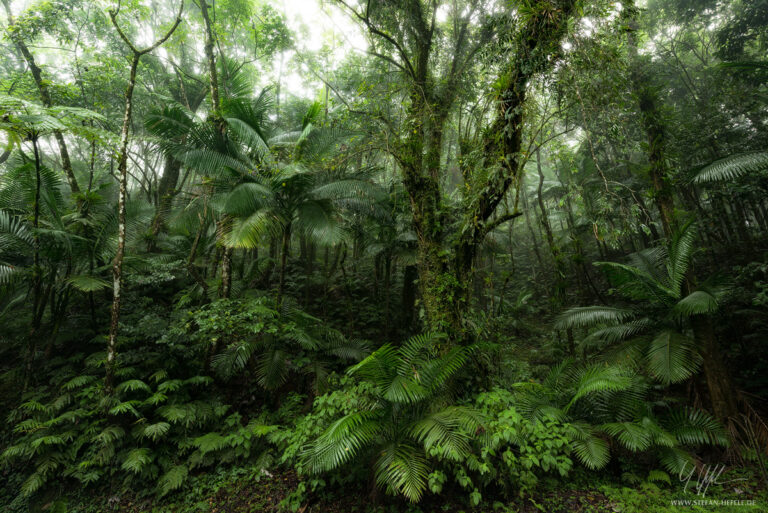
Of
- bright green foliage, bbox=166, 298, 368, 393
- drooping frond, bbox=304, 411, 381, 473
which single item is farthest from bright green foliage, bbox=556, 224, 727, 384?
bright green foliage, bbox=166, 298, 368, 393

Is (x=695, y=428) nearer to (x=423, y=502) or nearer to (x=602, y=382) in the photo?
(x=602, y=382)

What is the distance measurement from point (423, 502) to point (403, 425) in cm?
91

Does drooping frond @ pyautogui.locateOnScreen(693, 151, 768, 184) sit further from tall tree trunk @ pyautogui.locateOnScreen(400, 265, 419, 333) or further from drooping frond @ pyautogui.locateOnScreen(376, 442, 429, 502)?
drooping frond @ pyautogui.locateOnScreen(376, 442, 429, 502)

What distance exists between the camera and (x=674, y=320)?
18.1 ft

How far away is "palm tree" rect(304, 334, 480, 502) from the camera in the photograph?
347 centimetres

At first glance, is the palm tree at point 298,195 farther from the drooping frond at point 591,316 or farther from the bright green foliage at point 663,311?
the bright green foliage at point 663,311

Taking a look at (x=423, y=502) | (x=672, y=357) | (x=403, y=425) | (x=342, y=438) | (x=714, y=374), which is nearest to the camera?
(x=342, y=438)

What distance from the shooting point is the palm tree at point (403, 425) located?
3.47m

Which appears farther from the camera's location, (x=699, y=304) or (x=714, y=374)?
(x=714, y=374)

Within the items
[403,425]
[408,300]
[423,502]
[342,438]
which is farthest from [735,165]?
[342,438]

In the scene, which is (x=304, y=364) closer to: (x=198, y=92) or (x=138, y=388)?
(x=138, y=388)

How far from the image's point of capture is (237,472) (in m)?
5.11
